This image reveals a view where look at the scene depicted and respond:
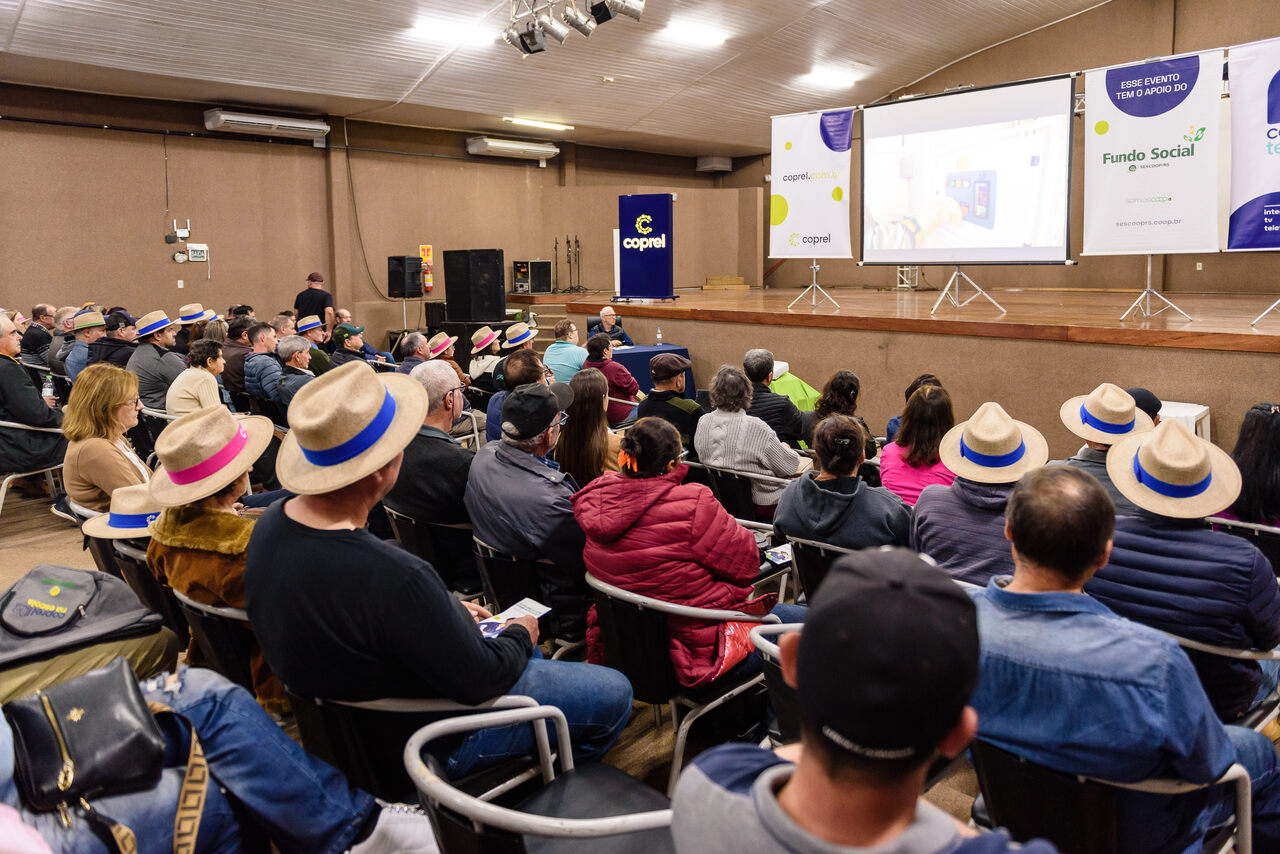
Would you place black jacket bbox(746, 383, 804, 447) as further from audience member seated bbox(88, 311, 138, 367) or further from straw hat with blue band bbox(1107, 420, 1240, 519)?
audience member seated bbox(88, 311, 138, 367)

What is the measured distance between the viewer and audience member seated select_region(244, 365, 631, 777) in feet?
5.29

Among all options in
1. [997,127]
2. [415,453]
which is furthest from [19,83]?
[997,127]

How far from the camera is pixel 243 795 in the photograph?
1.47m

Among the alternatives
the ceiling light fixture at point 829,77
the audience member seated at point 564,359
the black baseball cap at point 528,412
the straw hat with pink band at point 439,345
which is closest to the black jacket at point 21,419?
the straw hat with pink band at point 439,345

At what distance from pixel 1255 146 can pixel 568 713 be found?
5598 mm

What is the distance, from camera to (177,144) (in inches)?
406

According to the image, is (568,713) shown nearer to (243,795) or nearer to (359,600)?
(359,600)

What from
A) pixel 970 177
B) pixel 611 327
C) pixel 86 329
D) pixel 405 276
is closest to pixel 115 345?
pixel 86 329

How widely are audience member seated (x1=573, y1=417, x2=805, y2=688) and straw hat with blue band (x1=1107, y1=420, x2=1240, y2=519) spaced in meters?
0.90

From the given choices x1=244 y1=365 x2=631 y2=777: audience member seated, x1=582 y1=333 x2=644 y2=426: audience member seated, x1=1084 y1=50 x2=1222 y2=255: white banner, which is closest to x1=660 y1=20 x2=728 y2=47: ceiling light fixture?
x1=1084 y1=50 x2=1222 y2=255: white banner

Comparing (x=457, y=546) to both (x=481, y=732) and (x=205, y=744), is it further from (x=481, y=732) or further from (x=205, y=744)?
(x=205, y=744)

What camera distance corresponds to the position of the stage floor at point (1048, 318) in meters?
4.99

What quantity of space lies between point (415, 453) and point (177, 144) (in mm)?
9315

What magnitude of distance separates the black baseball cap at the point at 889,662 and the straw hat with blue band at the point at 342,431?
1188 millimetres
